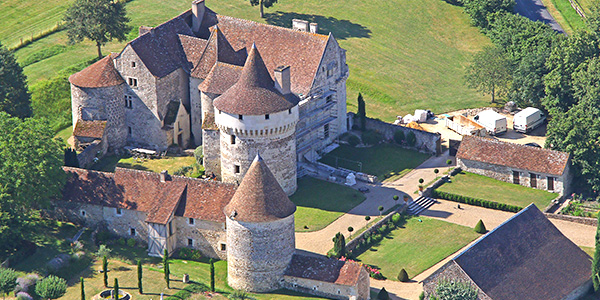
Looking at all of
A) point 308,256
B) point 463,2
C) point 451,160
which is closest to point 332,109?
point 451,160

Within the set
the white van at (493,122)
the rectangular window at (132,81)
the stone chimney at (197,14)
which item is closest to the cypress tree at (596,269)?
the white van at (493,122)

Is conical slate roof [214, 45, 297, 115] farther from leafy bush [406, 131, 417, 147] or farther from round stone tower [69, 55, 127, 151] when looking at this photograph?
leafy bush [406, 131, 417, 147]

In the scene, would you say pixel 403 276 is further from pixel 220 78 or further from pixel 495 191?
pixel 220 78

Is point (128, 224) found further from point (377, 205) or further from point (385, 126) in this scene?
point (385, 126)

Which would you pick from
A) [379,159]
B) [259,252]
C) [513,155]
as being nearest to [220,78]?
[379,159]

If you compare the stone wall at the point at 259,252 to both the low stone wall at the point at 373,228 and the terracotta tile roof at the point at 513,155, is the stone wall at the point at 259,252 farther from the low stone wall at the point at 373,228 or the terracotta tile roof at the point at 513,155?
the terracotta tile roof at the point at 513,155

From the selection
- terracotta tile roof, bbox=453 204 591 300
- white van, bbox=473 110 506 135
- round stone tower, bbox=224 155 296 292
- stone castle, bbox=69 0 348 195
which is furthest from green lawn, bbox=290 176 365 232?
white van, bbox=473 110 506 135
